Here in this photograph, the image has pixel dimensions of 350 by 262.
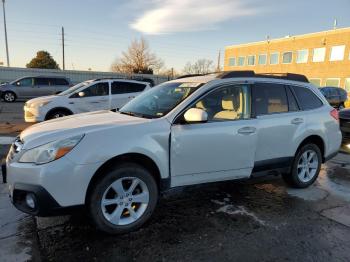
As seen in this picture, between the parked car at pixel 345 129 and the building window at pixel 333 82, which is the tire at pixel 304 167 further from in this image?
the building window at pixel 333 82

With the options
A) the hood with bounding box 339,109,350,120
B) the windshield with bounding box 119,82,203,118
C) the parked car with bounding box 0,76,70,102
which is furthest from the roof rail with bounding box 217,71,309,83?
the parked car with bounding box 0,76,70,102

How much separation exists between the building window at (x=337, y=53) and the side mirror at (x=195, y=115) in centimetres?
3588

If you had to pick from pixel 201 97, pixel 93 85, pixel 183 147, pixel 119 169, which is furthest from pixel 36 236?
pixel 93 85

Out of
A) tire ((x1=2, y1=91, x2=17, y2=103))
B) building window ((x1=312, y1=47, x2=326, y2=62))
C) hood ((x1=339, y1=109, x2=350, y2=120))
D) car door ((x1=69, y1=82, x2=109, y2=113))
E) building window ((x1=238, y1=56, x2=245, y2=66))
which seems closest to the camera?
hood ((x1=339, y1=109, x2=350, y2=120))

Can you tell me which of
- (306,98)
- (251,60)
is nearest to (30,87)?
(306,98)

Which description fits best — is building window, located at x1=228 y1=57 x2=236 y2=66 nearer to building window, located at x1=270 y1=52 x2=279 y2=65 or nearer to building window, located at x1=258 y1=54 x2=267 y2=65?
building window, located at x1=258 y1=54 x2=267 y2=65

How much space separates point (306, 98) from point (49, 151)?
3.98m

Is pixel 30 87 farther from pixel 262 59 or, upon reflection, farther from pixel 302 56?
pixel 262 59

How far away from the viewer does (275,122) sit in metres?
4.61

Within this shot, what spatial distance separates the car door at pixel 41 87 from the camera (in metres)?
21.0

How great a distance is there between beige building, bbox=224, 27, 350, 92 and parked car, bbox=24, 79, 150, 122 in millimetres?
30318

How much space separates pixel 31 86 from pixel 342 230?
20.9m

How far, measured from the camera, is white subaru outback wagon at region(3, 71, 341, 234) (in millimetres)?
3193

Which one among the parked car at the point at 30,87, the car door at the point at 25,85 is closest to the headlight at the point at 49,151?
the parked car at the point at 30,87
